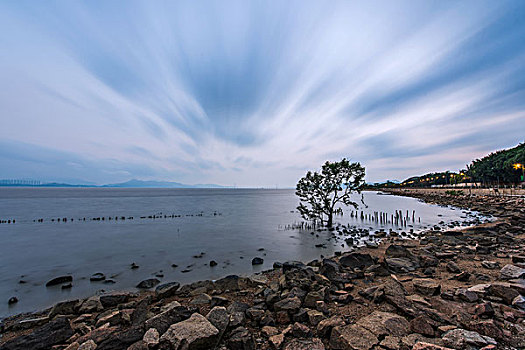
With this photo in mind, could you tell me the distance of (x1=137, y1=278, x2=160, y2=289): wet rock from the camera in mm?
11441

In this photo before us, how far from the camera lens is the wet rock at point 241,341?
16.0 feet

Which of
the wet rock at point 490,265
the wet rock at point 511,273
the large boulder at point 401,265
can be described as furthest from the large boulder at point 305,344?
the wet rock at point 490,265

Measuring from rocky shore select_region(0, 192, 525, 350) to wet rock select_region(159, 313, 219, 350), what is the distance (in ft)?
0.06

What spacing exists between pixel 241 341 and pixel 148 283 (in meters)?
9.05

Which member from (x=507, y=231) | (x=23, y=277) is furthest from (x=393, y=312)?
(x=507, y=231)

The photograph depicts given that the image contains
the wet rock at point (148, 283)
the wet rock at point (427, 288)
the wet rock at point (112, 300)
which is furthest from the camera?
the wet rock at point (148, 283)

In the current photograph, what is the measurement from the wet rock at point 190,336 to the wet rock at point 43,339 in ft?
10.5

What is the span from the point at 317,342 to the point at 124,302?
8.03 m

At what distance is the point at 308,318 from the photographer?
588cm

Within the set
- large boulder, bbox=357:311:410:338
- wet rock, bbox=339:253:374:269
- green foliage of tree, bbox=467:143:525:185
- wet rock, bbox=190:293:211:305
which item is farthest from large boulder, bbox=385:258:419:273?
green foliage of tree, bbox=467:143:525:185

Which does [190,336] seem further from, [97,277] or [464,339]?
[97,277]

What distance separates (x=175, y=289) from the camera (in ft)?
29.2

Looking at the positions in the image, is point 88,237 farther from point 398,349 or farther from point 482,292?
point 482,292

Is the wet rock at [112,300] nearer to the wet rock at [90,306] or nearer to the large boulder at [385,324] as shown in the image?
the wet rock at [90,306]
